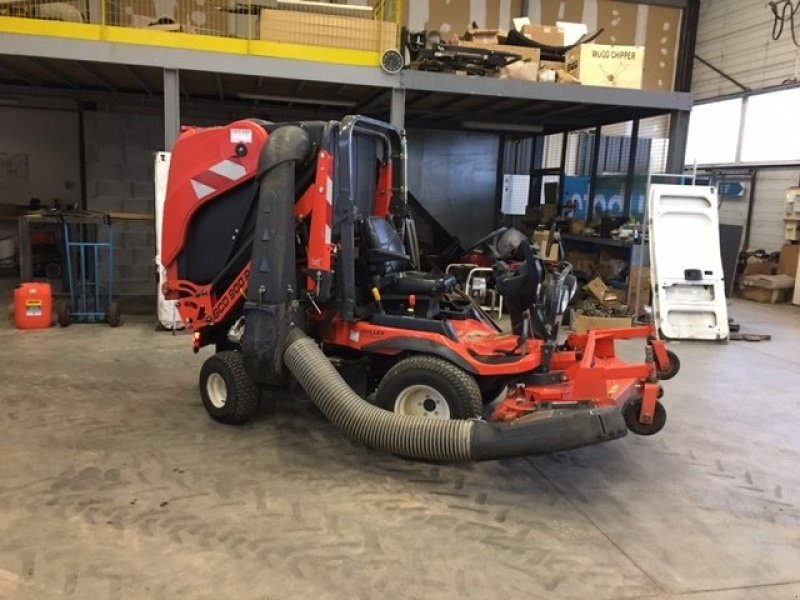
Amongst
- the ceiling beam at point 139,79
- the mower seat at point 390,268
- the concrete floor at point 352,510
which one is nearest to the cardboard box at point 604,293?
the concrete floor at point 352,510

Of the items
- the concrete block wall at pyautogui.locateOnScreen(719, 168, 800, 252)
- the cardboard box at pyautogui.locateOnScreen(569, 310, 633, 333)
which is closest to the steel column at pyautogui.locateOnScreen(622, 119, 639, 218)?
the cardboard box at pyautogui.locateOnScreen(569, 310, 633, 333)

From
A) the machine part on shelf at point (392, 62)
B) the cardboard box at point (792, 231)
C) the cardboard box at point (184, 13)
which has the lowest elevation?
the cardboard box at point (792, 231)

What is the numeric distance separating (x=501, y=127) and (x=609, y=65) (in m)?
3.24

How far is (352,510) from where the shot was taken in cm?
308

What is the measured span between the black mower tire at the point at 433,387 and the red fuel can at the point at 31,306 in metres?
4.68

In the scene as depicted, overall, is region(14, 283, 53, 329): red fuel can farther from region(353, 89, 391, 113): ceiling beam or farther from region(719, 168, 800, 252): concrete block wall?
region(719, 168, 800, 252): concrete block wall

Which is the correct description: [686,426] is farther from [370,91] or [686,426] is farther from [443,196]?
[443,196]

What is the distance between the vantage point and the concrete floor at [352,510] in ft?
8.36

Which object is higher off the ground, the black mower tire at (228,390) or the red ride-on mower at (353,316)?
the red ride-on mower at (353,316)

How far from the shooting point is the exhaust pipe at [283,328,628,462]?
309cm

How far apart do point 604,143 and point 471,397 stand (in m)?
10.7

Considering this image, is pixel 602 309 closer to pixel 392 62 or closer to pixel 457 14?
pixel 392 62

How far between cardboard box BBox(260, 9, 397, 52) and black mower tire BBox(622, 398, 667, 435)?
481 centimetres

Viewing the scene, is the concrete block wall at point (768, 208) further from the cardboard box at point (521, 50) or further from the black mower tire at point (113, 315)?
the black mower tire at point (113, 315)
